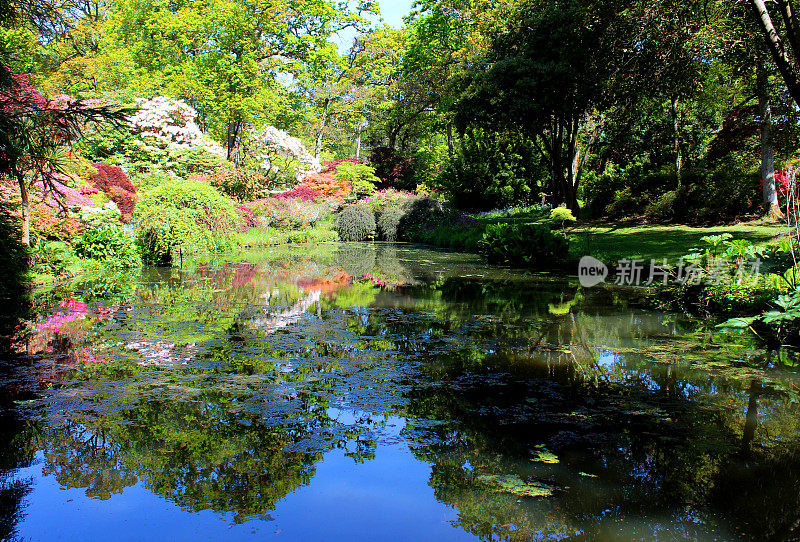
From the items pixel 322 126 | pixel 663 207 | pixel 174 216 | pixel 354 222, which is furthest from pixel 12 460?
pixel 322 126

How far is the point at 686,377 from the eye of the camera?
5.27 metres

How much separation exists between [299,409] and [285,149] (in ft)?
81.6

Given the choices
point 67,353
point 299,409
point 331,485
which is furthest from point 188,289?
point 331,485

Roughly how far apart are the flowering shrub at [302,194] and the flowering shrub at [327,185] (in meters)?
0.52

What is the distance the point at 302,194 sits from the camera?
1018 inches

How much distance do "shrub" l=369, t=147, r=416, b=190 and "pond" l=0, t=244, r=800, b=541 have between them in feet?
87.8

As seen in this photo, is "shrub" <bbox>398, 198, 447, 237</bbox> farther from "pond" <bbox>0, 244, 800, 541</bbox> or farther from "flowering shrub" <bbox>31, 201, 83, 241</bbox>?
"pond" <bbox>0, 244, 800, 541</bbox>

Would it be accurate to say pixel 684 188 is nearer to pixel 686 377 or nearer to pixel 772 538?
pixel 686 377

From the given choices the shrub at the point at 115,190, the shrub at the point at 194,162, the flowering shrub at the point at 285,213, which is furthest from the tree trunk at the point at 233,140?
the shrub at the point at 115,190

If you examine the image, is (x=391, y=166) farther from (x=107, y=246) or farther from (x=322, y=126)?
(x=107, y=246)

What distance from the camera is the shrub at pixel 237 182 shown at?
20.7 meters

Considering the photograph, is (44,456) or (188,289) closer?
(44,456)

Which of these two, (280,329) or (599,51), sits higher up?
(599,51)

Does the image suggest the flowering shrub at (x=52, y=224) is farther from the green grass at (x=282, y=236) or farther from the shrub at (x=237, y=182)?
the shrub at (x=237, y=182)
